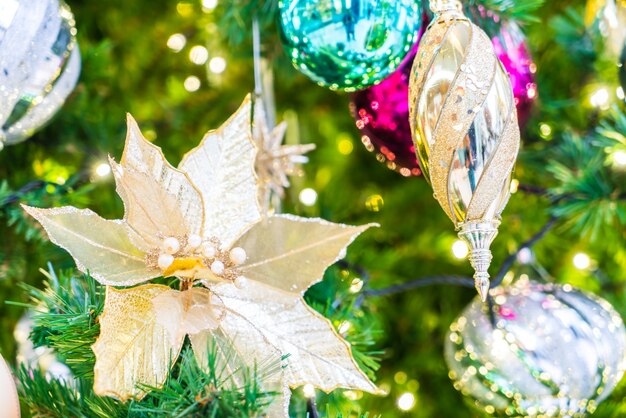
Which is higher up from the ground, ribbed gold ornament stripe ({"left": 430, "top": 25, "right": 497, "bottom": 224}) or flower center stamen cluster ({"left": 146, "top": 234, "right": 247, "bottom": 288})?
ribbed gold ornament stripe ({"left": 430, "top": 25, "right": 497, "bottom": 224})

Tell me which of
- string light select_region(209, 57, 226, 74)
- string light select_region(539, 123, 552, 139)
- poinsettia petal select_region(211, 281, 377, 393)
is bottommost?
poinsettia petal select_region(211, 281, 377, 393)

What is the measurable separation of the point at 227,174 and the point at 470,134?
5.9 inches

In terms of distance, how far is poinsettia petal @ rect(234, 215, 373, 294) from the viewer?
1.28ft

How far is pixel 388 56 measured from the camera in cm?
42

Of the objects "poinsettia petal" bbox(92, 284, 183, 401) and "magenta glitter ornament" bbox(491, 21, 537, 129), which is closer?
"poinsettia petal" bbox(92, 284, 183, 401)

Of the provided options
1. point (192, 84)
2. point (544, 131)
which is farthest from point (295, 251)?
point (192, 84)

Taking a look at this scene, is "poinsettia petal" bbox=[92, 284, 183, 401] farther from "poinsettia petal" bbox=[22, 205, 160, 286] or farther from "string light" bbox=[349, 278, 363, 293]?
"string light" bbox=[349, 278, 363, 293]

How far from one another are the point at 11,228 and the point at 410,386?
1.42 feet

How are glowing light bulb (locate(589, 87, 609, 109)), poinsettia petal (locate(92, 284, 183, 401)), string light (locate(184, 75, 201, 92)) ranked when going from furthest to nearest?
1. string light (locate(184, 75, 201, 92))
2. glowing light bulb (locate(589, 87, 609, 109))
3. poinsettia petal (locate(92, 284, 183, 401))

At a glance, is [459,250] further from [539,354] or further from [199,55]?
[199,55]

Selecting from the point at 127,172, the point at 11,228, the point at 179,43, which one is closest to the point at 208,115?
the point at 179,43

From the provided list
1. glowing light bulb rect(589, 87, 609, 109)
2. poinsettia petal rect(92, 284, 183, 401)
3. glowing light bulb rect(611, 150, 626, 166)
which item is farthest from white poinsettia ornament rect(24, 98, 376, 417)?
glowing light bulb rect(589, 87, 609, 109)

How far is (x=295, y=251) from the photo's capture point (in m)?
0.39

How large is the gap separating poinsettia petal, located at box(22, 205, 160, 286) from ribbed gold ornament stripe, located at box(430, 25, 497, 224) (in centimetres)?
18
